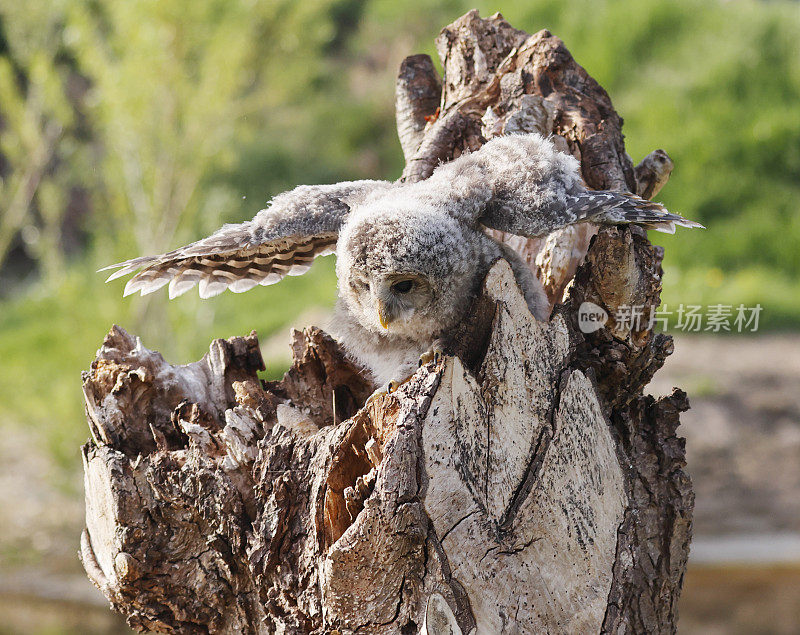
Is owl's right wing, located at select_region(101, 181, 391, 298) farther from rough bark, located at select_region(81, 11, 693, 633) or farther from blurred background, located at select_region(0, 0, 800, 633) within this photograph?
blurred background, located at select_region(0, 0, 800, 633)

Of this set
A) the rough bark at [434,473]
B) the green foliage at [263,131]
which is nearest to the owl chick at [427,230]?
the rough bark at [434,473]

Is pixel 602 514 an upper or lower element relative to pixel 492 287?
lower

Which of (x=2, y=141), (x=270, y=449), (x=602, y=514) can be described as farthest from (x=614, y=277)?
(x=2, y=141)

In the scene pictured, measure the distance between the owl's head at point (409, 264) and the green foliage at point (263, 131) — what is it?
376 cm

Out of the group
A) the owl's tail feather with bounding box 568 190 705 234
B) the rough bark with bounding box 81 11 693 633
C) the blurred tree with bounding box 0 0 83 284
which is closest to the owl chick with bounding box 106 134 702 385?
the owl's tail feather with bounding box 568 190 705 234


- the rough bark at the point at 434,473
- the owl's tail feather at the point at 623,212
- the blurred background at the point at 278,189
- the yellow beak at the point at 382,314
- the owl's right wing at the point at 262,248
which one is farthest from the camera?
the blurred background at the point at 278,189

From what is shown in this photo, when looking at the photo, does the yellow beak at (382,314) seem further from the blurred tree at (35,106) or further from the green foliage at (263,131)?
the blurred tree at (35,106)

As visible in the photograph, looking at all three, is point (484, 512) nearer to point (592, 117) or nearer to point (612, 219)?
point (612, 219)

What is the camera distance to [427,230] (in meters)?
2.60

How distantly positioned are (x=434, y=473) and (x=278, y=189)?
9.47m

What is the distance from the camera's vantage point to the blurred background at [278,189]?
20.4 ft

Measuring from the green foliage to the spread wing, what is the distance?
3.77 m

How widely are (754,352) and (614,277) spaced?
6.01 metres

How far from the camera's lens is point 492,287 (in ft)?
7.80
